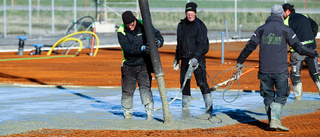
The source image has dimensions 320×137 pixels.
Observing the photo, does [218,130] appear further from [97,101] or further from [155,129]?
[97,101]

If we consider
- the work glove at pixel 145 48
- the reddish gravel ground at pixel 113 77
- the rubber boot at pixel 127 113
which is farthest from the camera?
the rubber boot at pixel 127 113

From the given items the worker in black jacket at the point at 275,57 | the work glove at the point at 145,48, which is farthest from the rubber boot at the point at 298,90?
the work glove at the point at 145,48

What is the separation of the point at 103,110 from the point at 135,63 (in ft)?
5.13

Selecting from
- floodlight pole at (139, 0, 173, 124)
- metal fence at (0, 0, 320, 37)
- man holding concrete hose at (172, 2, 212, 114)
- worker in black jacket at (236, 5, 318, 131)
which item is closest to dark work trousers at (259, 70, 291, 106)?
worker in black jacket at (236, 5, 318, 131)

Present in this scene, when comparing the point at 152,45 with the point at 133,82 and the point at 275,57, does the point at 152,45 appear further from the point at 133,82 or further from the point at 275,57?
the point at 275,57

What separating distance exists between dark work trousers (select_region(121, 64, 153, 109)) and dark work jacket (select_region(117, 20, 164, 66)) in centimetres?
11

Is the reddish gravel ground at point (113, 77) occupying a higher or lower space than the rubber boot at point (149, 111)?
lower

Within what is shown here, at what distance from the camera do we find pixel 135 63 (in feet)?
30.9

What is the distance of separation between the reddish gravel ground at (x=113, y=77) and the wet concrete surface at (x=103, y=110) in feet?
1.51

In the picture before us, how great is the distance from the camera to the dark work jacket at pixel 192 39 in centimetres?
995

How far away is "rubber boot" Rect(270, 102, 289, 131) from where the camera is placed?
812 centimetres

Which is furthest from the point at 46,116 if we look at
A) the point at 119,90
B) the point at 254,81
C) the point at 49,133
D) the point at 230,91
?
the point at 254,81

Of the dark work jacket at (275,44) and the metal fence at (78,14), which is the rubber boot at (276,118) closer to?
the dark work jacket at (275,44)

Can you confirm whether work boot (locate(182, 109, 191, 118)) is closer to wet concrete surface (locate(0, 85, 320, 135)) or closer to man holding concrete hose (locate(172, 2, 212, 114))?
wet concrete surface (locate(0, 85, 320, 135))
